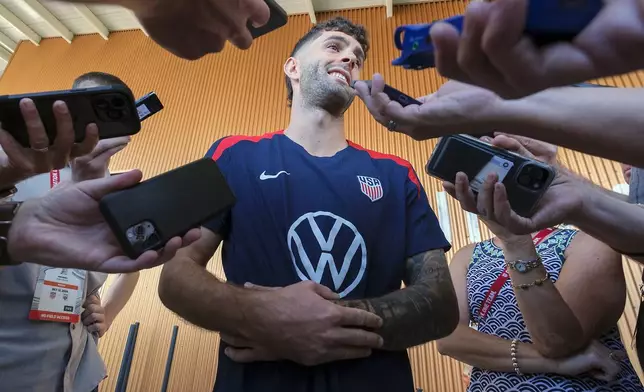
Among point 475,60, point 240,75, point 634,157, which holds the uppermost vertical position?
point 475,60

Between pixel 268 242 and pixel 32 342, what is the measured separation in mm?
692

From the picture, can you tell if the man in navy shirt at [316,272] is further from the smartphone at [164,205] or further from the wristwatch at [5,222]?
the wristwatch at [5,222]

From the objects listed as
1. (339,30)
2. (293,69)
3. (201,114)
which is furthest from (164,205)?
(201,114)

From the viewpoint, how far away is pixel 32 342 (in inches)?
45.8

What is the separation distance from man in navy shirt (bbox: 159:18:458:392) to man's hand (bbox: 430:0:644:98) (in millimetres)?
503

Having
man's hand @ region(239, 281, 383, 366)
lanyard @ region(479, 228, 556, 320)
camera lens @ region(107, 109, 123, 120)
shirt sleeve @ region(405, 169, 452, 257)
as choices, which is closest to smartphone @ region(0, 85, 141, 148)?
camera lens @ region(107, 109, 123, 120)

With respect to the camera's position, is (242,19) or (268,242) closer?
(242,19)

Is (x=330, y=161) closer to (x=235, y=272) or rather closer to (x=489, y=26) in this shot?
(x=235, y=272)

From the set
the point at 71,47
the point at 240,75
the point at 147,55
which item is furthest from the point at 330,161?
the point at 71,47

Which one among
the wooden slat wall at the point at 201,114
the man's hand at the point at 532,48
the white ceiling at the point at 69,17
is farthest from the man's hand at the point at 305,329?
the white ceiling at the point at 69,17

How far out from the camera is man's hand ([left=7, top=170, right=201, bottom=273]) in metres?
0.73

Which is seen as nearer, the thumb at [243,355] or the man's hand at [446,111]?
the man's hand at [446,111]

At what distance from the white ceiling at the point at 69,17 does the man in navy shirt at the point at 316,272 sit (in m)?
3.49

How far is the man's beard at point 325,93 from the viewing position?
1.36 meters
